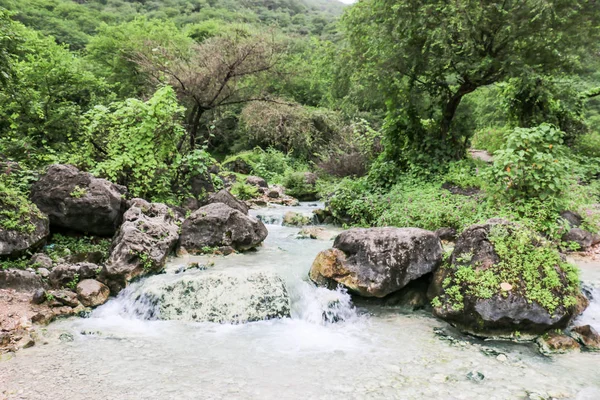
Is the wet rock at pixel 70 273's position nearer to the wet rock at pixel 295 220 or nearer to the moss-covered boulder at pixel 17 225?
the moss-covered boulder at pixel 17 225

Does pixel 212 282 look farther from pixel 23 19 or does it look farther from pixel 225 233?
pixel 23 19

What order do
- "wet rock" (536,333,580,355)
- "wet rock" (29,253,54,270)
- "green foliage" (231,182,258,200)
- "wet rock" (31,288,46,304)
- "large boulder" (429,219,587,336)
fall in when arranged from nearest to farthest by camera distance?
"wet rock" (536,333,580,355) → "large boulder" (429,219,587,336) → "wet rock" (31,288,46,304) → "wet rock" (29,253,54,270) → "green foliage" (231,182,258,200)

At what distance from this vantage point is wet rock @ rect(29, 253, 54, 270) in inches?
270

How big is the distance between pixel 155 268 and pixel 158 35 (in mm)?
26682

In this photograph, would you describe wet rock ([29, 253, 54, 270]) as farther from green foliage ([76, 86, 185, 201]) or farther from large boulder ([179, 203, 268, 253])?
green foliage ([76, 86, 185, 201])

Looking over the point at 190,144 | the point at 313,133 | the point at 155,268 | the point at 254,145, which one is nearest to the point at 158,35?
the point at 254,145

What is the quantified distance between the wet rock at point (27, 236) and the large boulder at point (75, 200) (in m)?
0.55

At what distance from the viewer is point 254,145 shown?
28.5 m

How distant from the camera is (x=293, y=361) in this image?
4.89m

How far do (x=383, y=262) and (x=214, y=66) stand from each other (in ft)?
29.2

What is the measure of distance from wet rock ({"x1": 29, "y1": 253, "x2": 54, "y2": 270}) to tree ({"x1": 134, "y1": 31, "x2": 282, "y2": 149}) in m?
6.61

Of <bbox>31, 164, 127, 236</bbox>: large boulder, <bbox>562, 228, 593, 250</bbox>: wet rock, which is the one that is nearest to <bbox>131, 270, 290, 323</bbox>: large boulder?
<bbox>31, 164, 127, 236</bbox>: large boulder

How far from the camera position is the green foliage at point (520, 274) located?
542cm

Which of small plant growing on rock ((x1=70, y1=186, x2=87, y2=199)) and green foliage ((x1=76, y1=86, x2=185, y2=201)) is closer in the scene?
small plant growing on rock ((x1=70, y1=186, x2=87, y2=199))
